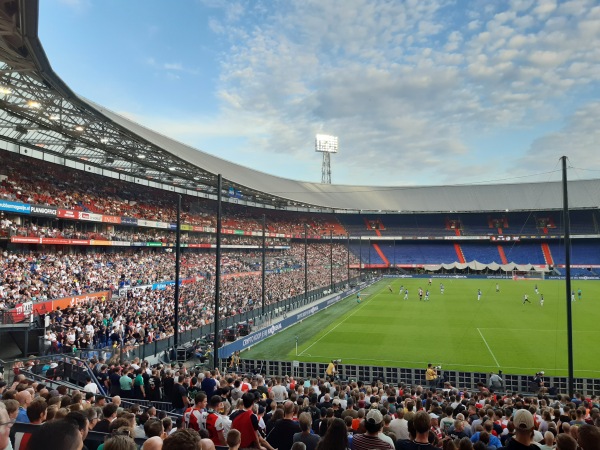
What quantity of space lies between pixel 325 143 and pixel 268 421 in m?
100

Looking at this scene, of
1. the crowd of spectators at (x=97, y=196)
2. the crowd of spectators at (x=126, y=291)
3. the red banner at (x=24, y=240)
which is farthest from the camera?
the crowd of spectators at (x=97, y=196)

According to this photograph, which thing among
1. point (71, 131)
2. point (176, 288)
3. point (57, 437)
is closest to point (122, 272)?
point (71, 131)

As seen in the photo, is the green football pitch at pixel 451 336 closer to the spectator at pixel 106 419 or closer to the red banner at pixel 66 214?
the spectator at pixel 106 419

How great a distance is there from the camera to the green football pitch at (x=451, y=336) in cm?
2269

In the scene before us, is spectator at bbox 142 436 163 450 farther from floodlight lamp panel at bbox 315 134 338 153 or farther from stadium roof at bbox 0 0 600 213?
floodlight lamp panel at bbox 315 134 338 153

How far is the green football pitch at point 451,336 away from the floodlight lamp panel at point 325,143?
65.7 meters

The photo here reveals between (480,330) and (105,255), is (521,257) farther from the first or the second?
(105,255)

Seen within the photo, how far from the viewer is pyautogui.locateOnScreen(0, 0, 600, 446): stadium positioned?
19.5m

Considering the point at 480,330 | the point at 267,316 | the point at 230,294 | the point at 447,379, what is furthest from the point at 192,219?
the point at 447,379

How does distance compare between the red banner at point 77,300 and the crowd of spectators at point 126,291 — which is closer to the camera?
the crowd of spectators at point 126,291

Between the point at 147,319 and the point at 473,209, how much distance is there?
84.2m

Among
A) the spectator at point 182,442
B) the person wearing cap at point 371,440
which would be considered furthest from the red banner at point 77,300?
the spectator at point 182,442

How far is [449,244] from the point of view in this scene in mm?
95250

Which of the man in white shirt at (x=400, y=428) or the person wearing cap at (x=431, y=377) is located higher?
the man in white shirt at (x=400, y=428)
